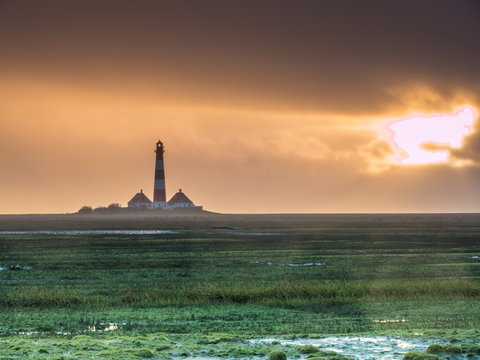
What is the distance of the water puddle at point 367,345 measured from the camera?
19312mm

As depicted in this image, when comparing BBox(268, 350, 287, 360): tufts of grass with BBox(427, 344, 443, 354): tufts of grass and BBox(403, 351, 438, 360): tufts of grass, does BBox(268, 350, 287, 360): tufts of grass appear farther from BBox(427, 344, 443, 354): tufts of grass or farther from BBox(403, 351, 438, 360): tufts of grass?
BBox(427, 344, 443, 354): tufts of grass

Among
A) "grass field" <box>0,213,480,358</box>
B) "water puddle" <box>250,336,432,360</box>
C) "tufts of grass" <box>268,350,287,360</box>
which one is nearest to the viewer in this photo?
"tufts of grass" <box>268,350,287,360</box>

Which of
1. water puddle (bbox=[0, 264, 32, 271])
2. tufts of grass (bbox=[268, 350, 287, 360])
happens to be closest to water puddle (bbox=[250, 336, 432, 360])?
tufts of grass (bbox=[268, 350, 287, 360])

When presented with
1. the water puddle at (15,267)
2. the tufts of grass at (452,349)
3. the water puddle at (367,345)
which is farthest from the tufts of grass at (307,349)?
the water puddle at (15,267)

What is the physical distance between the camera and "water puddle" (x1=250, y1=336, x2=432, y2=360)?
63.4 ft

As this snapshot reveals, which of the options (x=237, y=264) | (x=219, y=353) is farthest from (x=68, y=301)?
(x=237, y=264)

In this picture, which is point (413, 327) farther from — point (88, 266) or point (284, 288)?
point (88, 266)

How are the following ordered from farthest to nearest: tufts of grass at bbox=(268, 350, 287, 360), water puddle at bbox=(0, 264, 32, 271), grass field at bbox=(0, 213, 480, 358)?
water puddle at bbox=(0, 264, 32, 271) < grass field at bbox=(0, 213, 480, 358) < tufts of grass at bbox=(268, 350, 287, 360)

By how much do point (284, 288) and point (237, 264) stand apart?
18177 millimetres

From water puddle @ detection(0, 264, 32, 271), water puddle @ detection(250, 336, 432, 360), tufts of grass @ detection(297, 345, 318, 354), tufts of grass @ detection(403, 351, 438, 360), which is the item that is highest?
water puddle @ detection(0, 264, 32, 271)

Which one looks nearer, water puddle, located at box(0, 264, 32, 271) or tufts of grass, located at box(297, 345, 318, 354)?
tufts of grass, located at box(297, 345, 318, 354)

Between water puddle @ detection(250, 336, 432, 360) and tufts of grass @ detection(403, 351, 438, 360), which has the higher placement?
tufts of grass @ detection(403, 351, 438, 360)

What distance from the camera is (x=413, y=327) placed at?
24266 mm

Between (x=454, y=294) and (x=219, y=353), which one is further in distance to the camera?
(x=454, y=294)
